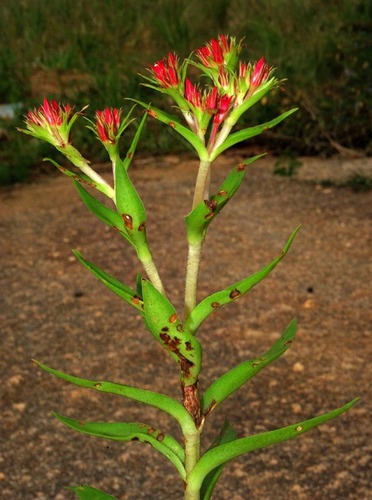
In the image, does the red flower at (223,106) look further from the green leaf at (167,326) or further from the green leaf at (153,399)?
the green leaf at (153,399)

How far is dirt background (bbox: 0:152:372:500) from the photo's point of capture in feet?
8.41

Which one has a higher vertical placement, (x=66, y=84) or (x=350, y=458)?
(x=66, y=84)

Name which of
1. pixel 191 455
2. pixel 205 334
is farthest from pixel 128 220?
pixel 205 334

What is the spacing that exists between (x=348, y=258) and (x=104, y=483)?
6.03ft

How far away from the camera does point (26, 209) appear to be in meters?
4.79

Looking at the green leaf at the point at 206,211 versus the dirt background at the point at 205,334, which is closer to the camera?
the green leaf at the point at 206,211

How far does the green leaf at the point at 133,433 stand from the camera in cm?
122

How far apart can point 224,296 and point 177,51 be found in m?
5.46

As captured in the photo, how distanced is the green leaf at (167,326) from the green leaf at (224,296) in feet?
0.14

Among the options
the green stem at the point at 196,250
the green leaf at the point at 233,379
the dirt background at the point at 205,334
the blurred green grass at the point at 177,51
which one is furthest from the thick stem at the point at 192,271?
the blurred green grass at the point at 177,51

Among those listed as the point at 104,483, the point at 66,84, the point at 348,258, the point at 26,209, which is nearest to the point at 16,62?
the point at 66,84

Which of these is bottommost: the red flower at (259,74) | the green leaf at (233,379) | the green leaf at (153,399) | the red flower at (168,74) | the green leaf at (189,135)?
the green leaf at (153,399)

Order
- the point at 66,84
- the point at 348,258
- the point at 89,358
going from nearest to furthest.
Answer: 1. the point at 89,358
2. the point at 348,258
3. the point at 66,84

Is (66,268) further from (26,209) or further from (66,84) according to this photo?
(66,84)
